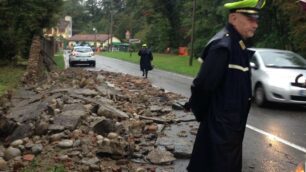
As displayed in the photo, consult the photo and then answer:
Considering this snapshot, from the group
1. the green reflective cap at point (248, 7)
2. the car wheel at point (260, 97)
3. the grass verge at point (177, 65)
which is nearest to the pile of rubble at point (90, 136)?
the car wheel at point (260, 97)

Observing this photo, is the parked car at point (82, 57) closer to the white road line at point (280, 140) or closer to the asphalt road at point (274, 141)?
the asphalt road at point (274, 141)

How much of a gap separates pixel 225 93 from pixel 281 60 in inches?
446

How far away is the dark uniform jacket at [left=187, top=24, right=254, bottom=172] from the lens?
343 centimetres

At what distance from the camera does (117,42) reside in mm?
133500

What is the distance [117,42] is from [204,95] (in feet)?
429

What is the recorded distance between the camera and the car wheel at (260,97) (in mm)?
13273

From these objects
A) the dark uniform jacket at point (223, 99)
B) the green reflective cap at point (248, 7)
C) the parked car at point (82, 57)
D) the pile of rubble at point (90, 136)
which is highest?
the green reflective cap at point (248, 7)

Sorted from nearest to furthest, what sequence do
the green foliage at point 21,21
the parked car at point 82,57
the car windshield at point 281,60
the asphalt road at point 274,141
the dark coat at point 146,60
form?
the asphalt road at point 274,141, the car windshield at point 281,60, the dark coat at point 146,60, the green foliage at point 21,21, the parked car at point 82,57

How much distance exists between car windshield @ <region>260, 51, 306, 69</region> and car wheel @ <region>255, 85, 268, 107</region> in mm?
785

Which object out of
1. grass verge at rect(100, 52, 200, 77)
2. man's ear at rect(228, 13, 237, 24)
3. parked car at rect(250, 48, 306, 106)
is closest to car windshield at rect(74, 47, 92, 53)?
grass verge at rect(100, 52, 200, 77)

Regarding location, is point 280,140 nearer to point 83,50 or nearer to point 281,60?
point 281,60

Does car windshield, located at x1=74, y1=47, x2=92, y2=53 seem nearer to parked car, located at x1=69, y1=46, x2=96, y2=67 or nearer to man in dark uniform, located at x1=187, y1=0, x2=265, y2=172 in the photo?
parked car, located at x1=69, y1=46, x2=96, y2=67

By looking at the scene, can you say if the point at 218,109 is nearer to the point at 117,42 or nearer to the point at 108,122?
the point at 108,122

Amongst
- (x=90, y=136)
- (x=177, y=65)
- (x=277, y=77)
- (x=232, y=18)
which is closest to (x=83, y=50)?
(x=177, y=65)
